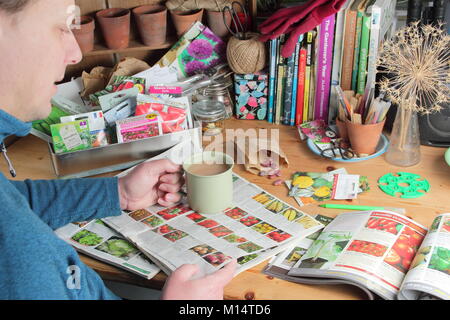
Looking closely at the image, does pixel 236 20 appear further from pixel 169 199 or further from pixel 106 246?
pixel 106 246

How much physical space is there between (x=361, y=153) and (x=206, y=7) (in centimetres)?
68

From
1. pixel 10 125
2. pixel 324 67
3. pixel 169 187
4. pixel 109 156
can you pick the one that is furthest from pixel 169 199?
pixel 324 67

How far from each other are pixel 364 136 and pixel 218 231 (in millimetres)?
514

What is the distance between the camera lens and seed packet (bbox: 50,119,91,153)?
1.32 metres

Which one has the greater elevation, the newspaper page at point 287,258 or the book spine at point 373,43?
the book spine at point 373,43

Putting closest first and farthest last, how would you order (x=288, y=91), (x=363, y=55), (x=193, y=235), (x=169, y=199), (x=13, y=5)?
(x=13, y=5) < (x=193, y=235) < (x=169, y=199) < (x=363, y=55) < (x=288, y=91)

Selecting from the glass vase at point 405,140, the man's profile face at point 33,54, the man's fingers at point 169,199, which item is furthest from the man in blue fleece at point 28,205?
the glass vase at point 405,140

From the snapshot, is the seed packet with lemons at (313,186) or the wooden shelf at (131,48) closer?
the seed packet with lemons at (313,186)

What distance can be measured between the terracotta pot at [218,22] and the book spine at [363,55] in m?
0.44

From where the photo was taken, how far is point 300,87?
1.51m

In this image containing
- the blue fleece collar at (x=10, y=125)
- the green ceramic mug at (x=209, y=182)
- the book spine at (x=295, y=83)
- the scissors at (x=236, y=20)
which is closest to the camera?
the blue fleece collar at (x=10, y=125)

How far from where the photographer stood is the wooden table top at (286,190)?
95cm

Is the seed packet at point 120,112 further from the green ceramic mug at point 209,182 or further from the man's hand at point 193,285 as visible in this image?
the man's hand at point 193,285

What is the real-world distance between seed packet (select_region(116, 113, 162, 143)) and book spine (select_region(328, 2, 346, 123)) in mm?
526
